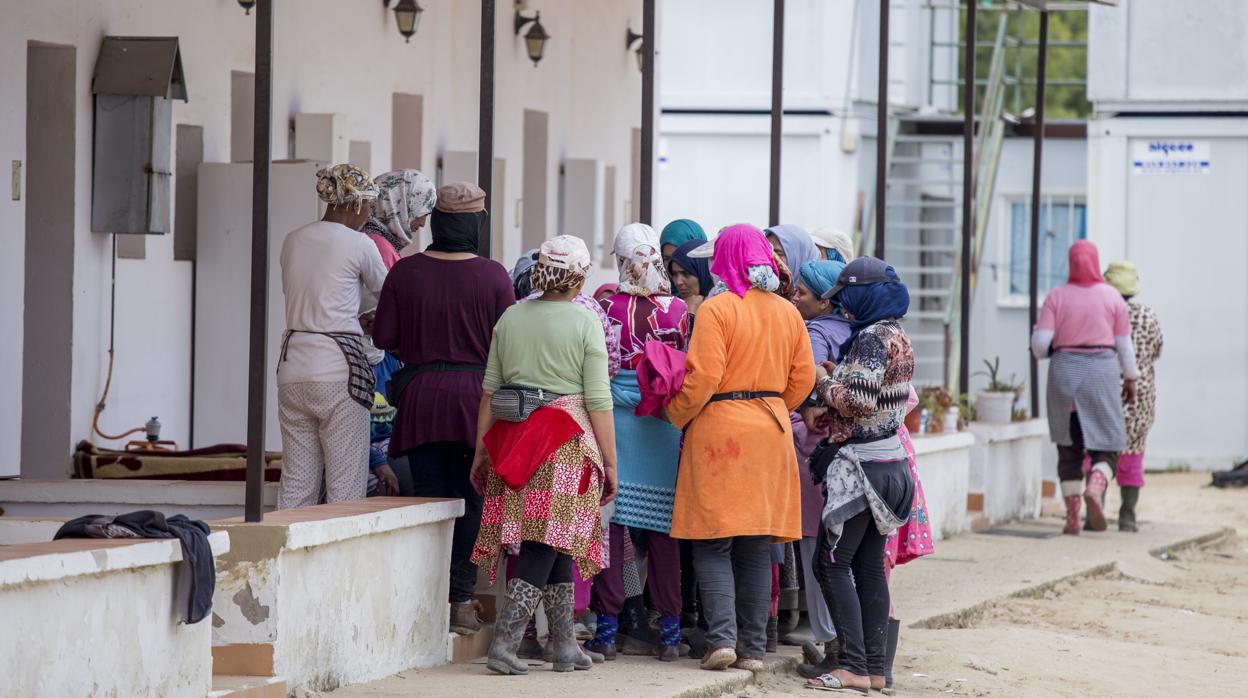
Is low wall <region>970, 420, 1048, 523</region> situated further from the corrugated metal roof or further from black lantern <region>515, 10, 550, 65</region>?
the corrugated metal roof

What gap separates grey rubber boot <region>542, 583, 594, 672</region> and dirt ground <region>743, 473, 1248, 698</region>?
25.6 inches

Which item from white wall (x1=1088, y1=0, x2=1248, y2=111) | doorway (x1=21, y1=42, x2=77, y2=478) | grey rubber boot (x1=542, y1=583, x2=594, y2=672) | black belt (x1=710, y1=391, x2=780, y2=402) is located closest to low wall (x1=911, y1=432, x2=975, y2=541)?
black belt (x1=710, y1=391, x2=780, y2=402)

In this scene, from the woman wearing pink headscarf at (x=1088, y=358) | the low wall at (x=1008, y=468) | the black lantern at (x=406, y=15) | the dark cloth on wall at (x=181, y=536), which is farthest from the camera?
the low wall at (x=1008, y=468)

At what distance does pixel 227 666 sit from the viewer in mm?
6090

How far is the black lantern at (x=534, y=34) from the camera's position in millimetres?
13797

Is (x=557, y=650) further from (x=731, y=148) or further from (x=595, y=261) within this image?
(x=731, y=148)

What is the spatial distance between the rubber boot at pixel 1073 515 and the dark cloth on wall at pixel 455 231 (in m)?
6.66

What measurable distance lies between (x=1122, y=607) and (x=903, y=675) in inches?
117

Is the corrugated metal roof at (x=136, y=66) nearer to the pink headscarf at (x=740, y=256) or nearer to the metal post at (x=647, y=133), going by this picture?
the metal post at (x=647, y=133)

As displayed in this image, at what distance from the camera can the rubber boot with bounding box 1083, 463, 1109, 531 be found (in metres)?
12.5

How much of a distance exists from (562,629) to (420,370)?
106cm

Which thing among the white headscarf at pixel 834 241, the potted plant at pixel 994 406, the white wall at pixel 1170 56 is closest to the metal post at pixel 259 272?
the white headscarf at pixel 834 241

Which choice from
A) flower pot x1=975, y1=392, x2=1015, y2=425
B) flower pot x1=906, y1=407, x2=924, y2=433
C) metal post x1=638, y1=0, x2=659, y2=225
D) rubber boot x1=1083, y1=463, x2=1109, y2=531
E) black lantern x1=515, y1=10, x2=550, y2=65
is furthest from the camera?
black lantern x1=515, y1=10, x2=550, y2=65

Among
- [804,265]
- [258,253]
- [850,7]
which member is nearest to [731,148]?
[850,7]
